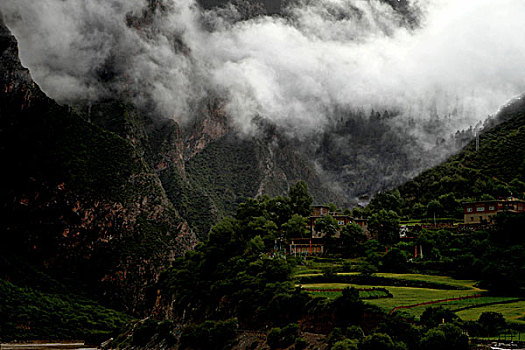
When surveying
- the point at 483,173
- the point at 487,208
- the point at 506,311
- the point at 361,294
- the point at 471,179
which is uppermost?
the point at 483,173

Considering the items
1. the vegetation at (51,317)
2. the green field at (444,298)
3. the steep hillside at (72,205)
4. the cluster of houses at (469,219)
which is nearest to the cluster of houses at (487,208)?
the cluster of houses at (469,219)

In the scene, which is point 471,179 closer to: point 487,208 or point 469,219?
point 469,219

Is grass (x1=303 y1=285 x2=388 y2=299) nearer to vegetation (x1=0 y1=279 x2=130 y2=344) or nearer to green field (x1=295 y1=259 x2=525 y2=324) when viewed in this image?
green field (x1=295 y1=259 x2=525 y2=324)

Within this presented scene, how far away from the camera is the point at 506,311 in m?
46.6

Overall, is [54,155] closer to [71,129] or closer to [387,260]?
[71,129]

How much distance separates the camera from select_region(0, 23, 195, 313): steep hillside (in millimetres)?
154875

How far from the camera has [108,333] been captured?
11819cm

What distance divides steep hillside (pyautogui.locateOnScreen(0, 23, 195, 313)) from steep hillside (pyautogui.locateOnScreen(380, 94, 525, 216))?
83.3 m

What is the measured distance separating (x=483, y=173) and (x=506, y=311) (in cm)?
8617

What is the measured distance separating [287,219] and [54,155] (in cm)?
8866

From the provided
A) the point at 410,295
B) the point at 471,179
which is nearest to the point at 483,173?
the point at 471,179

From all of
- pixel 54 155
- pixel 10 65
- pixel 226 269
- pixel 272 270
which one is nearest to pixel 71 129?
pixel 54 155

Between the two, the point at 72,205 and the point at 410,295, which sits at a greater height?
the point at 72,205

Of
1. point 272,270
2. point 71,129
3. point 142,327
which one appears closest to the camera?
point 272,270
